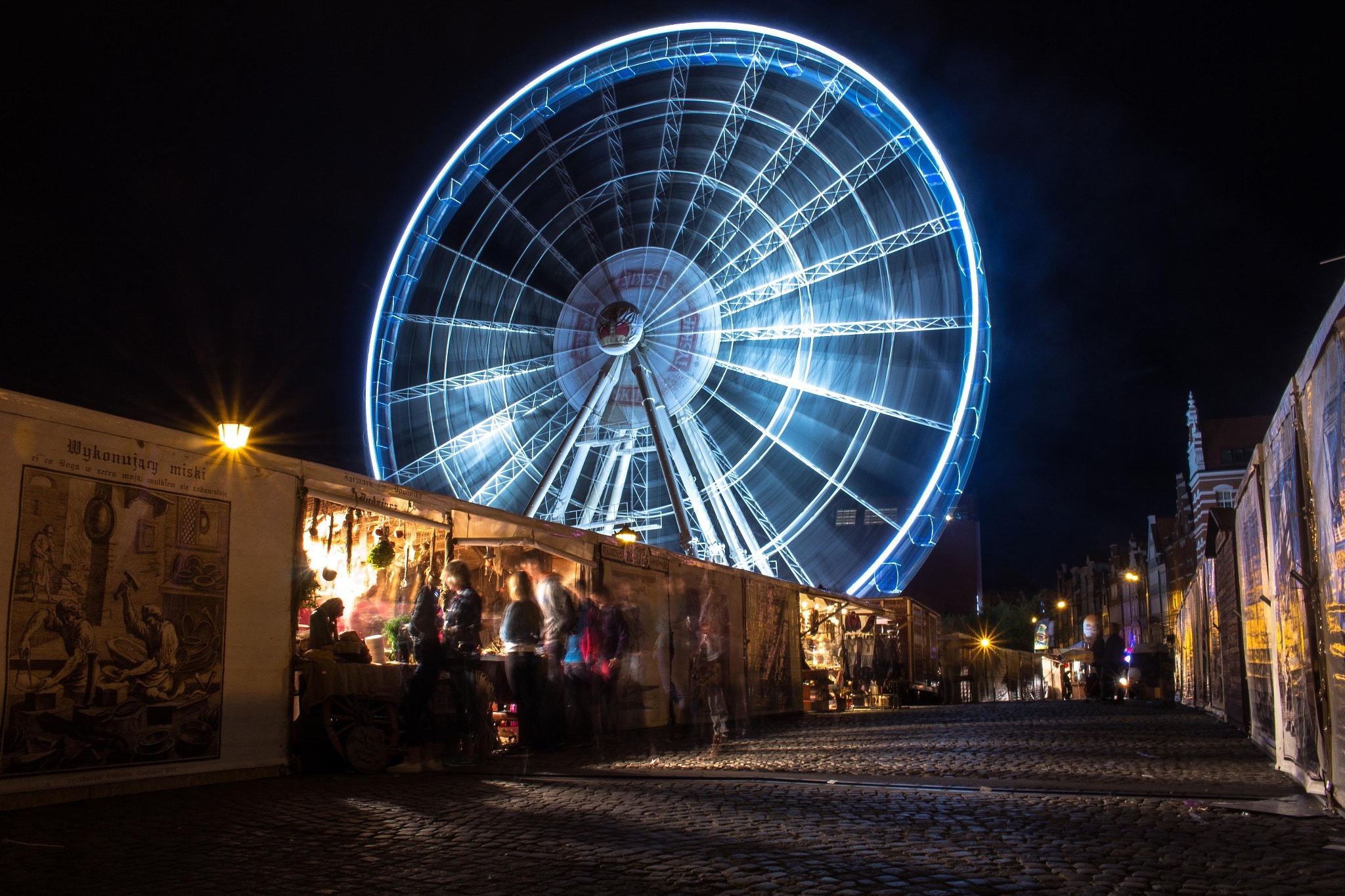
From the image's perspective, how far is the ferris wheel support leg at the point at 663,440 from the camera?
732 inches

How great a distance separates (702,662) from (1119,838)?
370 inches

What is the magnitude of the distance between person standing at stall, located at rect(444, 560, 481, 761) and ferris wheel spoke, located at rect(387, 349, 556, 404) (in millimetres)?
11464

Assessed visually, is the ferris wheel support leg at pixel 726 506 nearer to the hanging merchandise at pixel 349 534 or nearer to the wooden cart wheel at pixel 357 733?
the hanging merchandise at pixel 349 534

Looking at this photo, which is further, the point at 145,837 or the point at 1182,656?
the point at 1182,656

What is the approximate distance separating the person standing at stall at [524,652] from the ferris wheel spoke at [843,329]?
33.0ft

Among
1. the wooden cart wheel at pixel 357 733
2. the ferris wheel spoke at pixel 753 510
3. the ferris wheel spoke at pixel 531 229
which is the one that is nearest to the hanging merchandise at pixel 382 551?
the wooden cart wheel at pixel 357 733

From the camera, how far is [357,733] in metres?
8.23

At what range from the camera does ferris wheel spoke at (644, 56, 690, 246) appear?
18.9 metres

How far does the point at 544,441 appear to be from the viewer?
2075 centimetres

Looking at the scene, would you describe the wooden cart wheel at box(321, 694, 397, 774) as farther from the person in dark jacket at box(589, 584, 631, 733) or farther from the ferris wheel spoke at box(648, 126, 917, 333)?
the ferris wheel spoke at box(648, 126, 917, 333)

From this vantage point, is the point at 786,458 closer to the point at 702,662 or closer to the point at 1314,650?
the point at 702,662

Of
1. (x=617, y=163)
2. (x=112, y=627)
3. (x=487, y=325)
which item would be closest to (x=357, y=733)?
(x=112, y=627)

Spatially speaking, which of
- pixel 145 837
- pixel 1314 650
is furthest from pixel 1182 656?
pixel 145 837

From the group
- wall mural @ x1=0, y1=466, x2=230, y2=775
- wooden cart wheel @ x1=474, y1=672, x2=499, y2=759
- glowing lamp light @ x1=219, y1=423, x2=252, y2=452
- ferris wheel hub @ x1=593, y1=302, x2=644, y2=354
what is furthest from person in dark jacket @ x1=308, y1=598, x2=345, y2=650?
ferris wheel hub @ x1=593, y1=302, x2=644, y2=354
